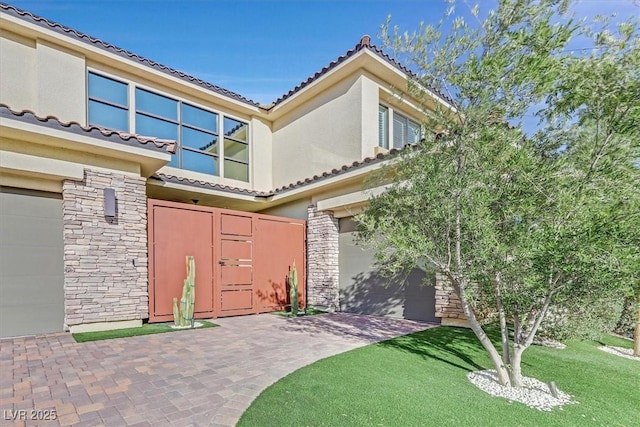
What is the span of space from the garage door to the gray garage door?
24.5 ft

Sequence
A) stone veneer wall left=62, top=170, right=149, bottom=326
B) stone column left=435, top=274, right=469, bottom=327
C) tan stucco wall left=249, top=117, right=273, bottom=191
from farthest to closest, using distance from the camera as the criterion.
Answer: tan stucco wall left=249, top=117, right=273, bottom=191 < stone column left=435, top=274, right=469, bottom=327 < stone veneer wall left=62, top=170, right=149, bottom=326

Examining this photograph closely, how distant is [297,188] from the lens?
11.1 metres


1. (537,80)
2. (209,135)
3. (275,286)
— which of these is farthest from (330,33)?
(275,286)

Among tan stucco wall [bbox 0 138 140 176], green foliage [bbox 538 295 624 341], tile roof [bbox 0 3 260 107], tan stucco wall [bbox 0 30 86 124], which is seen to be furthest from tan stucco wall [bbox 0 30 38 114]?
green foliage [bbox 538 295 624 341]

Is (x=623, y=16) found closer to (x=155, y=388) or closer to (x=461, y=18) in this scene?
(x=461, y=18)

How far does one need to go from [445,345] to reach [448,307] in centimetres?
173

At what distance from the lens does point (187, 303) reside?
7965 millimetres

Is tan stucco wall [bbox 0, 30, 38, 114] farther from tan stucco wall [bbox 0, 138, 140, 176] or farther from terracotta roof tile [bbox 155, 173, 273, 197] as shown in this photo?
terracotta roof tile [bbox 155, 173, 273, 197]

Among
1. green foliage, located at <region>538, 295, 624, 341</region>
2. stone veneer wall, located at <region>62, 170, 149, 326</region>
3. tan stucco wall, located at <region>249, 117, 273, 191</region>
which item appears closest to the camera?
green foliage, located at <region>538, 295, 624, 341</region>

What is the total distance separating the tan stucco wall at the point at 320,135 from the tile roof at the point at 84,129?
17.5ft

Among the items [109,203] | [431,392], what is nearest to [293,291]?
[109,203]

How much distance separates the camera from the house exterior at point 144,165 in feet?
22.3

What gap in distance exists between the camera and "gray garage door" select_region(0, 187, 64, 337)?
6578 millimetres

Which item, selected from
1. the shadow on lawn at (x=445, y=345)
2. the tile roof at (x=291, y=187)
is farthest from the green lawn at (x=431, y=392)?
the tile roof at (x=291, y=187)
